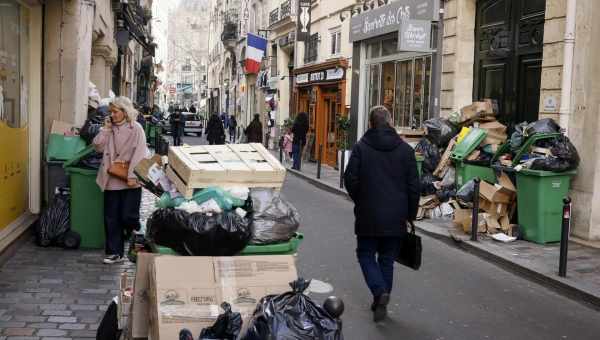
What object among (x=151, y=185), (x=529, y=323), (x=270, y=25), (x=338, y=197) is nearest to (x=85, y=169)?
(x=151, y=185)

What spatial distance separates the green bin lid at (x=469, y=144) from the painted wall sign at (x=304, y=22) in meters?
13.5

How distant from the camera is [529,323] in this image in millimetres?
A: 6027

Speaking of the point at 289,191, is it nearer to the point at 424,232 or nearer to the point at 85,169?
the point at 424,232

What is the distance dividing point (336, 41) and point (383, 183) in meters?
17.1

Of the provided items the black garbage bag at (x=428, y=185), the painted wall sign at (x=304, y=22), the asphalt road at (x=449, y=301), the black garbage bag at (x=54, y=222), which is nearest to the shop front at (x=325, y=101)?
the painted wall sign at (x=304, y=22)

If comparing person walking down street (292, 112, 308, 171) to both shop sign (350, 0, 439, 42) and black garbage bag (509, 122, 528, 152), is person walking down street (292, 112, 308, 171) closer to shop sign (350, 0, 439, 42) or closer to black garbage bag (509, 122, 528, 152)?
shop sign (350, 0, 439, 42)

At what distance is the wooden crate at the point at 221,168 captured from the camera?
13.5 ft

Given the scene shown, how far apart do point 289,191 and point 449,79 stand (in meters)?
4.26

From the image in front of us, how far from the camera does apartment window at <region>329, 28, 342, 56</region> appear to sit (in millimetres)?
21881

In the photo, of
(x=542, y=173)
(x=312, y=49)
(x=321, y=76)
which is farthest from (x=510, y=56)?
(x=312, y=49)

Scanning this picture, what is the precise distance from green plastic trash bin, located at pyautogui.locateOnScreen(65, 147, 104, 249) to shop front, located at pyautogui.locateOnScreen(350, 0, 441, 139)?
6.68 meters

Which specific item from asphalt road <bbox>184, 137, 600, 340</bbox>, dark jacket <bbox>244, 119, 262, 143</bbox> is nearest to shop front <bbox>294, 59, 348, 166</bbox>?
dark jacket <bbox>244, 119, 262, 143</bbox>

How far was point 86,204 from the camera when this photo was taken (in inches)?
308

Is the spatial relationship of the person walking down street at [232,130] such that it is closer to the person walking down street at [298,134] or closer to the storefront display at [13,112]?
the person walking down street at [298,134]
